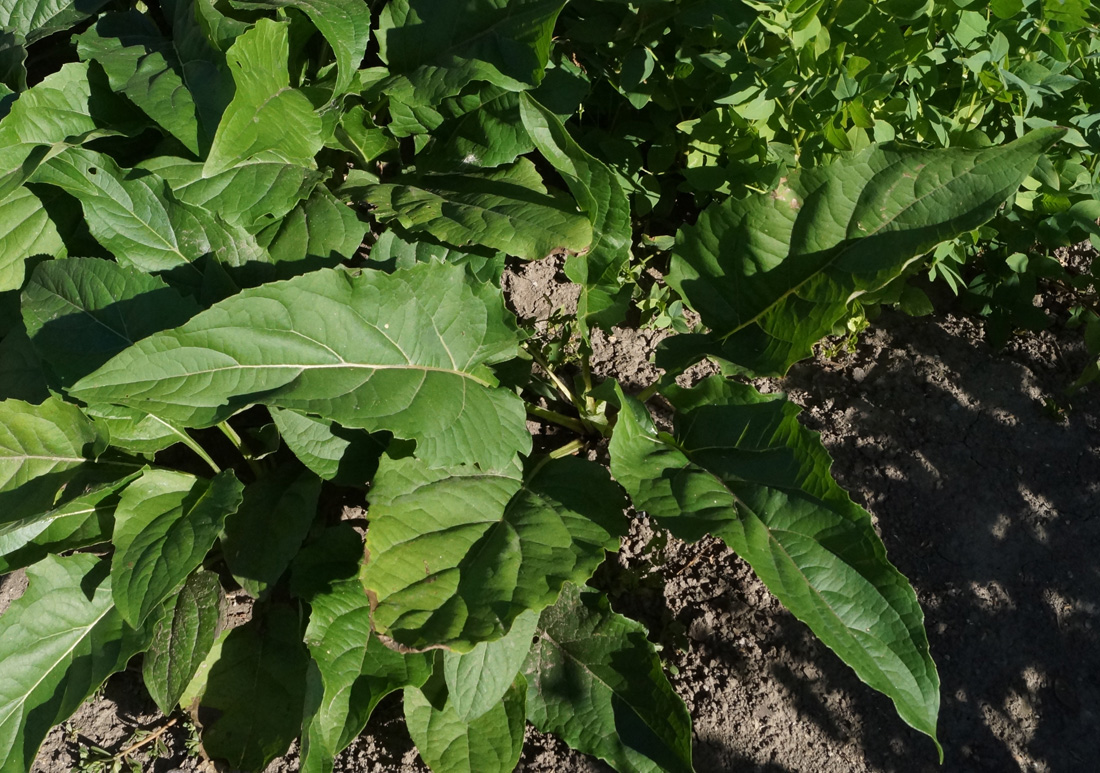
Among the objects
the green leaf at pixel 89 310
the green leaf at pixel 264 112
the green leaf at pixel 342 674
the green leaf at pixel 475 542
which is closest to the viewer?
the green leaf at pixel 475 542

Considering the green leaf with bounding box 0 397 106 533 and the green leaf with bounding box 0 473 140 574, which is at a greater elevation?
the green leaf with bounding box 0 397 106 533

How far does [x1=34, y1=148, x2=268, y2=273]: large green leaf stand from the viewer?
221cm

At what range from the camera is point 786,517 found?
1834 mm

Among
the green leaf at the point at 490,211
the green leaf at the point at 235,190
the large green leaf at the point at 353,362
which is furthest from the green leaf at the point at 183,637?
the green leaf at the point at 490,211

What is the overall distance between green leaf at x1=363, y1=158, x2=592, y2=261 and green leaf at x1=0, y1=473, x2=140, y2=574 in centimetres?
99

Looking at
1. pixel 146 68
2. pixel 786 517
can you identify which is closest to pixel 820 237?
pixel 786 517

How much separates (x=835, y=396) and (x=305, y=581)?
63.9 inches

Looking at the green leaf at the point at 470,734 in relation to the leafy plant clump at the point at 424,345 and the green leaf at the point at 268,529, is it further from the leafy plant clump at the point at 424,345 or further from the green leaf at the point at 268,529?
the green leaf at the point at 268,529

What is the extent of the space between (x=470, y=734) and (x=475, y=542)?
0.51 meters

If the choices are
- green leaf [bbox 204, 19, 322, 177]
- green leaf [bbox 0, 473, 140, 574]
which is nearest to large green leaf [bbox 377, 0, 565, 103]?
green leaf [bbox 204, 19, 322, 177]

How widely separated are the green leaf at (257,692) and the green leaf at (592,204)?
1187 millimetres

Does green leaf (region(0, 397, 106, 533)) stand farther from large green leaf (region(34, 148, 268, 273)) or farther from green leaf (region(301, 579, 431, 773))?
green leaf (region(301, 579, 431, 773))

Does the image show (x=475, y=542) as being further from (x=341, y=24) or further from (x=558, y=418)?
(x=341, y=24)

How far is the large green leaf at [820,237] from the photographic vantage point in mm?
1875
